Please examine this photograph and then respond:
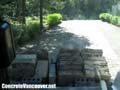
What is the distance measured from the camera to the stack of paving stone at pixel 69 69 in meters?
4.20

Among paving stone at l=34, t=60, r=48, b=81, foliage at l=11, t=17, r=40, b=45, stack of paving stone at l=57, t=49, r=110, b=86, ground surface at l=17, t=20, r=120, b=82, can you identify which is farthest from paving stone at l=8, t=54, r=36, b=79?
foliage at l=11, t=17, r=40, b=45

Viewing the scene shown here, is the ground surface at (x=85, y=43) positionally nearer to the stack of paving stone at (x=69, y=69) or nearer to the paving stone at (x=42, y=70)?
the stack of paving stone at (x=69, y=69)

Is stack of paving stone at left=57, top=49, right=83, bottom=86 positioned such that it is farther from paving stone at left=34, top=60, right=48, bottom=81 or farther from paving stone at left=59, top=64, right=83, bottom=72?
paving stone at left=34, top=60, right=48, bottom=81

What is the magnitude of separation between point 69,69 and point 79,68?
0.16 m

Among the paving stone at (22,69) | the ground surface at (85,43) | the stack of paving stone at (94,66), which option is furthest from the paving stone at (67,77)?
the ground surface at (85,43)

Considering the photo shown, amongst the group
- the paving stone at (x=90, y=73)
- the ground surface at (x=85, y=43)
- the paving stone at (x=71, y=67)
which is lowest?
the ground surface at (x=85, y=43)

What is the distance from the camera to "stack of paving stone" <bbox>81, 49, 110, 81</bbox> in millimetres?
4383

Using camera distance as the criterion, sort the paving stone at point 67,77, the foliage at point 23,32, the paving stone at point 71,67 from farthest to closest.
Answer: the foliage at point 23,32 → the paving stone at point 71,67 → the paving stone at point 67,77

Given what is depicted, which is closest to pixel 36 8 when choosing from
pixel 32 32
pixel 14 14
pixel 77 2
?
pixel 14 14

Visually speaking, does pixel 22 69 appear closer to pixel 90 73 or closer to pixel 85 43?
pixel 90 73

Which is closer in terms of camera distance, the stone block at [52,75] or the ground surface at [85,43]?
the stone block at [52,75]

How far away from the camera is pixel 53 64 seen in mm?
5180

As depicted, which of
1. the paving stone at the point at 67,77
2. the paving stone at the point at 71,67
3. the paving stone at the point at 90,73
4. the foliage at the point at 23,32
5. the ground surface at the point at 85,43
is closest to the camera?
the paving stone at the point at 67,77

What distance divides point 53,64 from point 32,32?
10890 millimetres
